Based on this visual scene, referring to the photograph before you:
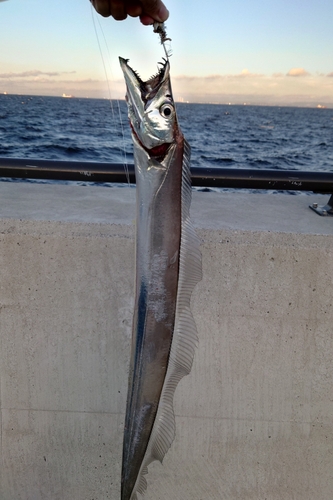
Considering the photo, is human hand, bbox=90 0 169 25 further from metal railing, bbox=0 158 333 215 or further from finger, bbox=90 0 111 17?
metal railing, bbox=0 158 333 215

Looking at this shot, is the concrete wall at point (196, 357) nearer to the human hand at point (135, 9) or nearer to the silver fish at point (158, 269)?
the silver fish at point (158, 269)

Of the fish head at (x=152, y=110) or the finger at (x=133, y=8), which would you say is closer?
the fish head at (x=152, y=110)

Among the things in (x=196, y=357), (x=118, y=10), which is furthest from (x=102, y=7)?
(x=196, y=357)

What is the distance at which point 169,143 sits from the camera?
133cm

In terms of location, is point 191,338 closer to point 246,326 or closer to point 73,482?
point 246,326

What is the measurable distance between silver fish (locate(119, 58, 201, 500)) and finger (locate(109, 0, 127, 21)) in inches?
19.2

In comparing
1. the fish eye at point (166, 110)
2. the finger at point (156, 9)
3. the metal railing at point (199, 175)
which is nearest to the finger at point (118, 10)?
the finger at point (156, 9)

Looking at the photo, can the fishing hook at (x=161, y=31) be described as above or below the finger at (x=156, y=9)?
below

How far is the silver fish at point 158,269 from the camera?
1322mm

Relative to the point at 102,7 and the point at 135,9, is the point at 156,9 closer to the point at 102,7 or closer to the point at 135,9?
the point at 135,9

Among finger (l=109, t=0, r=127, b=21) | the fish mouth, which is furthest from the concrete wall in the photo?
the fish mouth

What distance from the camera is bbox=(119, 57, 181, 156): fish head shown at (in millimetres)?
1307

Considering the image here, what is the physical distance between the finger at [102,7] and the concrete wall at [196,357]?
37.6 inches

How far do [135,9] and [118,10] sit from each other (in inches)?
3.4
